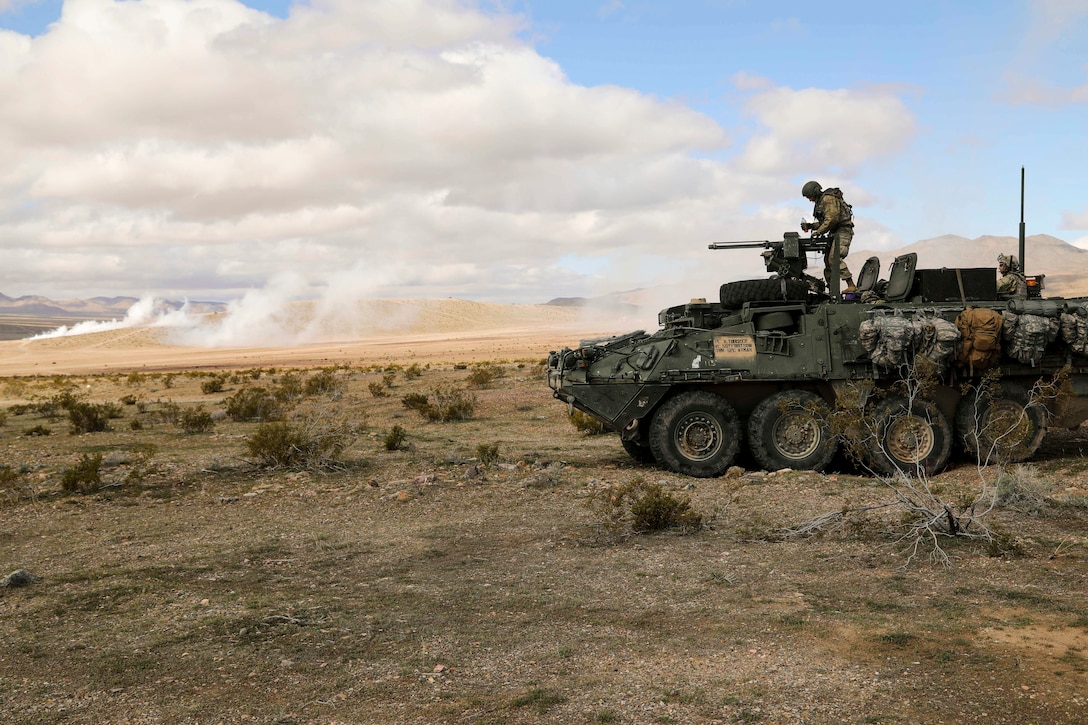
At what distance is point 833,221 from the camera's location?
514 inches

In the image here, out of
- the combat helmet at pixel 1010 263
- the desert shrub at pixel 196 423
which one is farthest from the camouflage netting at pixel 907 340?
the desert shrub at pixel 196 423

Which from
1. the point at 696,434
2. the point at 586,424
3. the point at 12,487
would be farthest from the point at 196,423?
the point at 696,434

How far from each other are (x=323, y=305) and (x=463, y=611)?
5933 inches

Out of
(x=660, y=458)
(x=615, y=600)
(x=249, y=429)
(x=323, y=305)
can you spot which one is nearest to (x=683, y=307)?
A: (x=660, y=458)

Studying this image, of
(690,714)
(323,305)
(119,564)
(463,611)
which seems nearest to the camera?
(690,714)

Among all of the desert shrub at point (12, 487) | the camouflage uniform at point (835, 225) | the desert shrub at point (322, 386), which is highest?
the camouflage uniform at point (835, 225)

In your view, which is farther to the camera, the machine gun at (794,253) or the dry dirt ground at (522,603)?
the machine gun at (794,253)

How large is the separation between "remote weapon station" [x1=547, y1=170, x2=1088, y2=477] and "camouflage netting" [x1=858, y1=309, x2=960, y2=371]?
2 cm

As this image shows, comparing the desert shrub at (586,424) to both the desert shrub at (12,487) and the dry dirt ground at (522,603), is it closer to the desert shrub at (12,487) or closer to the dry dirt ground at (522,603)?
the dry dirt ground at (522,603)

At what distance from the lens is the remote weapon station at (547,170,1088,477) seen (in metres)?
11.5

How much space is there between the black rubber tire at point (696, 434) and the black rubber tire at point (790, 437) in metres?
0.31

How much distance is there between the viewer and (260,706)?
4977 mm

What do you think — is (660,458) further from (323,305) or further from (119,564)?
(323,305)

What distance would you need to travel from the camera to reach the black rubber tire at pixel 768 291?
1227cm
